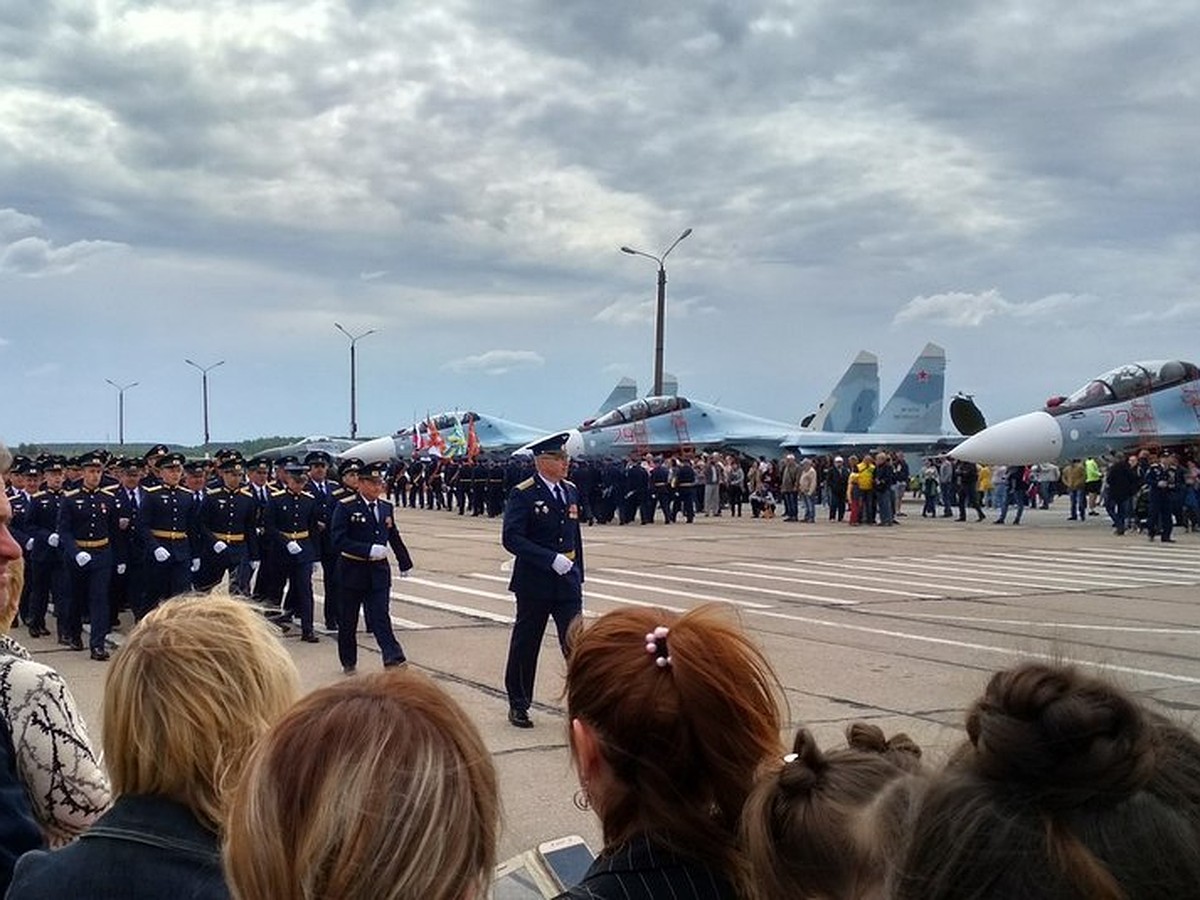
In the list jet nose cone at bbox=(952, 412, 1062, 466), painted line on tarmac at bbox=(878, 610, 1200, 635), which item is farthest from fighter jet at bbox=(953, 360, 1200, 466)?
painted line on tarmac at bbox=(878, 610, 1200, 635)

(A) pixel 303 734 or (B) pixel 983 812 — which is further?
(A) pixel 303 734

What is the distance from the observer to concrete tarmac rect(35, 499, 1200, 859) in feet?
21.9

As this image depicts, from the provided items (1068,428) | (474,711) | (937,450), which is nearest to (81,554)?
(474,711)

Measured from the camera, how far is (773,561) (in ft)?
57.8

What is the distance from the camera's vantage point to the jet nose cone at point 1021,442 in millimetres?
23828

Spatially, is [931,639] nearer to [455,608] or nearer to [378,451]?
[455,608]

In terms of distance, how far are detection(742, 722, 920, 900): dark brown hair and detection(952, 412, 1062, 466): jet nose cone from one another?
2326cm

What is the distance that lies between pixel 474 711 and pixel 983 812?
6.53 m

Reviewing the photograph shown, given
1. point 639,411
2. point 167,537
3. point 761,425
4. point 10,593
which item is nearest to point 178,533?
point 167,537

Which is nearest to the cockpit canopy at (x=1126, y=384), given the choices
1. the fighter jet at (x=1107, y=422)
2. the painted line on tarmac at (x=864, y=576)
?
the fighter jet at (x=1107, y=422)

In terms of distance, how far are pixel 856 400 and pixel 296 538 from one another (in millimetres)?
36970

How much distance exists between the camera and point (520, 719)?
7.13 m

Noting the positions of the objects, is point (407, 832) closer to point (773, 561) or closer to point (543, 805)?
point (543, 805)

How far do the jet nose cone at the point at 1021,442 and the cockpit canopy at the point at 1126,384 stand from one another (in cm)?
77
